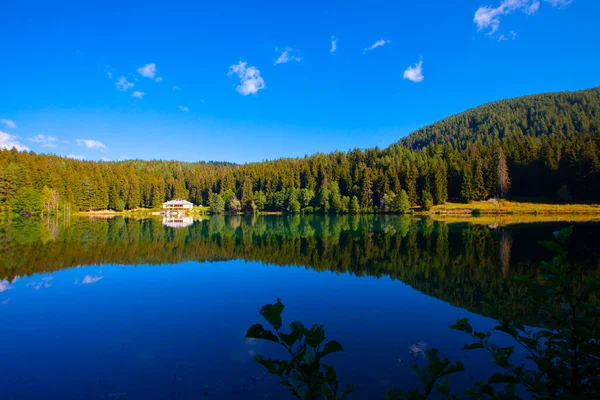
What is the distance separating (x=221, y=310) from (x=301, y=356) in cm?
1413

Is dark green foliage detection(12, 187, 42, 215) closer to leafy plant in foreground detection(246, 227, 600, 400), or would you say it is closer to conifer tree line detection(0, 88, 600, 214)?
conifer tree line detection(0, 88, 600, 214)

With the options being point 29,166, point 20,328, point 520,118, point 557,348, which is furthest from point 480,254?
point 520,118

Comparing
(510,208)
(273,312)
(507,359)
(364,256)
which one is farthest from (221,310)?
(510,208)

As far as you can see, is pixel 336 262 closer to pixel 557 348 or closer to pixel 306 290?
pixel 306 290

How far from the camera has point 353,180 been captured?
108 meters

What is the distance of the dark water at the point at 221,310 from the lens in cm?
912

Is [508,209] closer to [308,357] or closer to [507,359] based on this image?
[507,359]

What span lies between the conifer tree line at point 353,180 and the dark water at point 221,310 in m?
60.0

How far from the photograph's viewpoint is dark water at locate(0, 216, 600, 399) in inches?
359

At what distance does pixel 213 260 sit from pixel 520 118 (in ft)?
653

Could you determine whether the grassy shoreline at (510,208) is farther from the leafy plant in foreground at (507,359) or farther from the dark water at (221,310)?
the leafy plant in foreground at (507,359)

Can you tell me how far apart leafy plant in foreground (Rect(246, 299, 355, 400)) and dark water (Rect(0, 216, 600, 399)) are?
4.82 feet

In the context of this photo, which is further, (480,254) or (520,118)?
(520,118)

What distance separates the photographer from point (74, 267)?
24.4 metres
